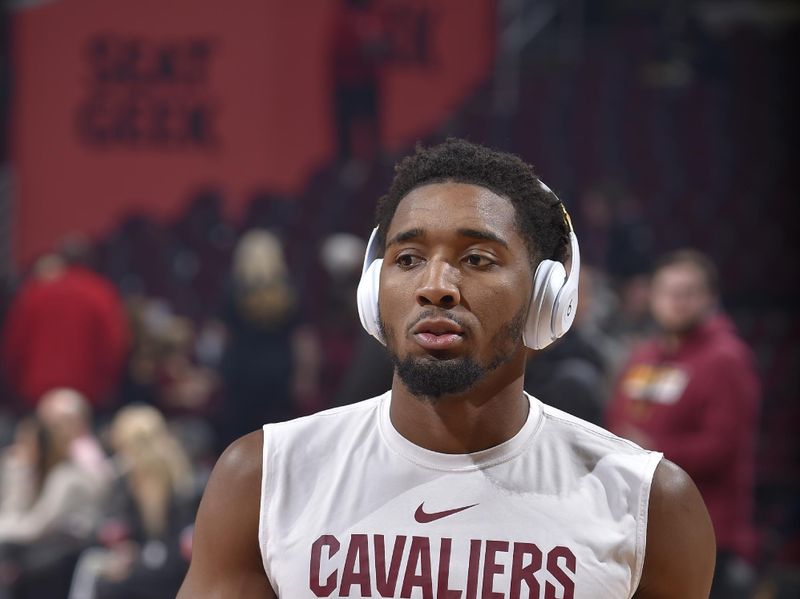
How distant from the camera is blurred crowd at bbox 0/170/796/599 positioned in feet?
13.5

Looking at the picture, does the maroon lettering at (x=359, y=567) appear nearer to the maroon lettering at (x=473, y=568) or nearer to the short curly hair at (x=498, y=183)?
the maroon lettering at (x=473, y=568)

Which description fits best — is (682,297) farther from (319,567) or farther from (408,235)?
(319,567)

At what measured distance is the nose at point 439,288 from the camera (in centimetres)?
166

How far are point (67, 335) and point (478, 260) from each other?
5565 mm

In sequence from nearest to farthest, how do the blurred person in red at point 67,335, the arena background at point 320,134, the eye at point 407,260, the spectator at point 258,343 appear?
the eye at point 407,260 < the spectator at point 258,343 < the blurred person in red at point 67,335 < the arena background at point 320,134

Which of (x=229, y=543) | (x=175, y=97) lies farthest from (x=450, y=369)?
(x=175, y=97)

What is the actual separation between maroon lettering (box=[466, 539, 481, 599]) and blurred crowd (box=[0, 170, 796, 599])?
143 cm

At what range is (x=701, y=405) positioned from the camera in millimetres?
4164

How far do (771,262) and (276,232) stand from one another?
374cm

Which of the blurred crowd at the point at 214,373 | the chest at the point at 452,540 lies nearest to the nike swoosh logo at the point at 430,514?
the chest at the point at 452,540

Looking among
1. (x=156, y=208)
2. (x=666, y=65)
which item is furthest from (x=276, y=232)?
(x=666, y=65)

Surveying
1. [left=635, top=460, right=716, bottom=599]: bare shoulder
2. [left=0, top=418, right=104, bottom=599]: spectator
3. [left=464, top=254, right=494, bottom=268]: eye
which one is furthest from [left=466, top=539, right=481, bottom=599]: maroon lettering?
[left=0, top=418, right=104, bottom=599]: spectator

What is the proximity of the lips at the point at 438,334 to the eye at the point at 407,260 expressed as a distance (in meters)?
0.11

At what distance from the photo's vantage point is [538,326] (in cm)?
175
